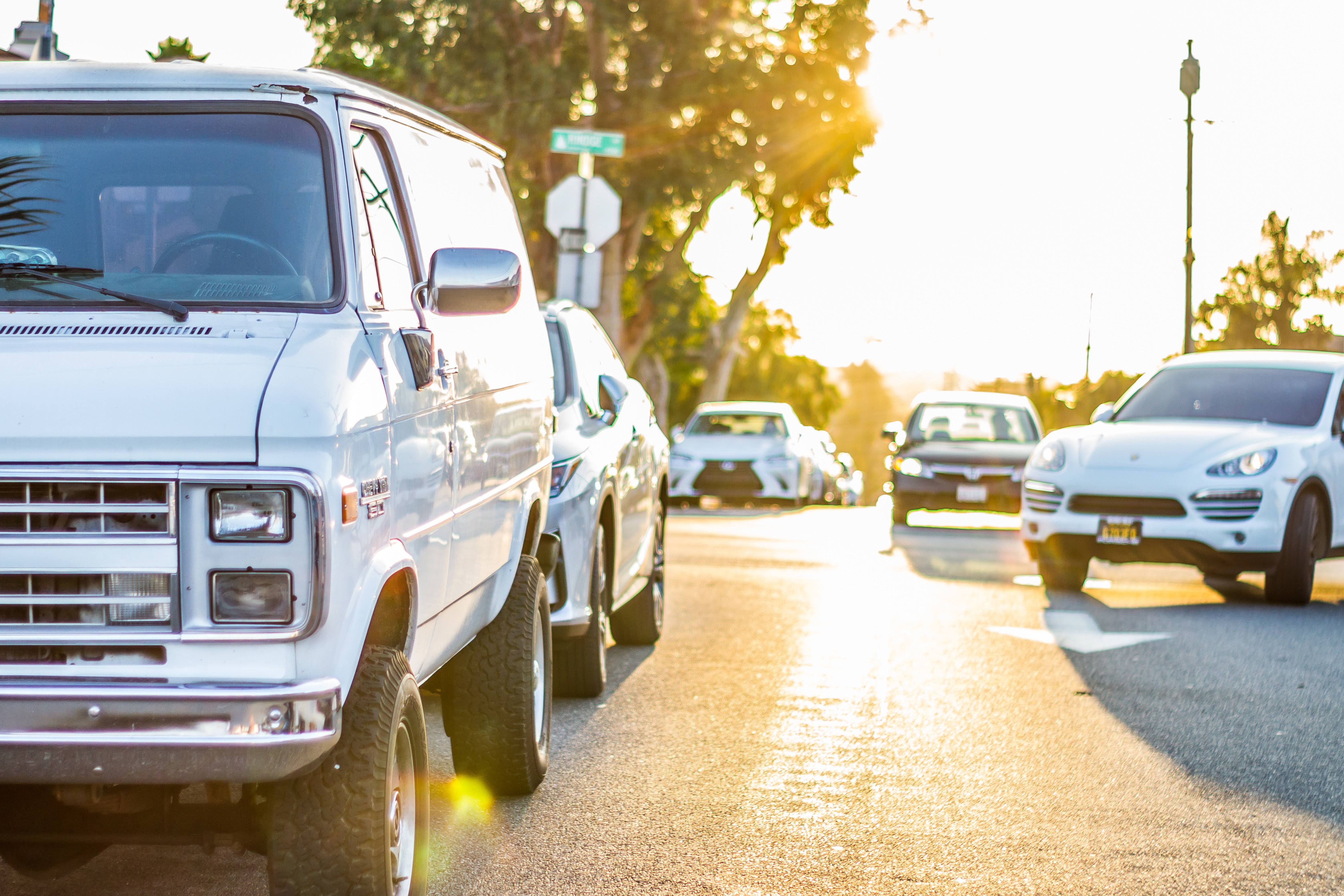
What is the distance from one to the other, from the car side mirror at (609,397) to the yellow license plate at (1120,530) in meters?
4.53

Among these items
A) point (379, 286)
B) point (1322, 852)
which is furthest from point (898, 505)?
point (379, 286)

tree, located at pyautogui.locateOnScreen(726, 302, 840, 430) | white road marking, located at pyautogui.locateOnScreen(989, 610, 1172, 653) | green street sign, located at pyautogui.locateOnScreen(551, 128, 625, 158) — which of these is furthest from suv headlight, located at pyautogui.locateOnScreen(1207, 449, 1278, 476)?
tree, located at pyautogui.locateOnScreen(726, 302, 840, 430)

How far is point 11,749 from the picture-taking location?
3.41m

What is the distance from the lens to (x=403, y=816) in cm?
410

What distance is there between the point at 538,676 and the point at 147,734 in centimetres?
255

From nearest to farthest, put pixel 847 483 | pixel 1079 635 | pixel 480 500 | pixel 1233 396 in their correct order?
pixel 480 500 < pixel 1079 635 < pixel 1233 396 < pixel 847 483

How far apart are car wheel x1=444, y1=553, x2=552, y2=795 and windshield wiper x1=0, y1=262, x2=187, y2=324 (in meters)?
1.91

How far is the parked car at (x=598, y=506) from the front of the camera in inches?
277

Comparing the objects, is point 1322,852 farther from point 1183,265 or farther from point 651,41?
point 1183,265

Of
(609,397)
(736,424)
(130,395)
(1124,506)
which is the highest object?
(130,395)

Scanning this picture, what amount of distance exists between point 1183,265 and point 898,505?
17.8m

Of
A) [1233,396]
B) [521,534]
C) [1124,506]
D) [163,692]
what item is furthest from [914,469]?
[163,692]

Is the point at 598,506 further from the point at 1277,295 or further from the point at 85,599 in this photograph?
the point at 1277,295

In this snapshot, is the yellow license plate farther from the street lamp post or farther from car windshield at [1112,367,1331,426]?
the street lamp post
